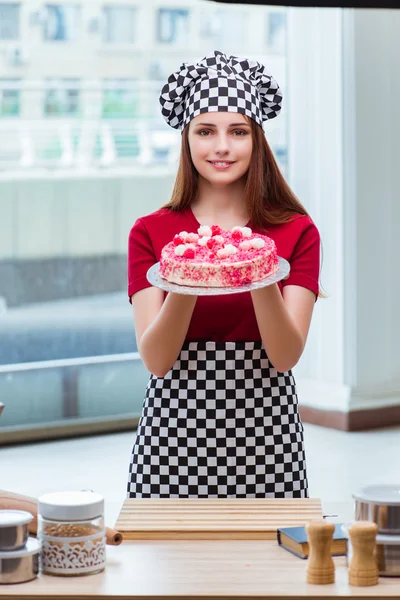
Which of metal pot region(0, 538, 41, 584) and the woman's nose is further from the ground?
the woman's nose

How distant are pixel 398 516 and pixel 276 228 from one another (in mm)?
895

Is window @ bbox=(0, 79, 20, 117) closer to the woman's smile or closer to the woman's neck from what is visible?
the woman's neck

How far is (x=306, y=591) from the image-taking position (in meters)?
1.49

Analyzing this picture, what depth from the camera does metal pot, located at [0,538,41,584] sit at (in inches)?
60.1

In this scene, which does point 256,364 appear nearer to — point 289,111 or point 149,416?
point 149,416

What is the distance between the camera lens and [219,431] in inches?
87.5

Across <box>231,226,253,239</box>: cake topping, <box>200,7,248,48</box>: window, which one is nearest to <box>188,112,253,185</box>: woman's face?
<box>231,226,253,239</box>: cake topping

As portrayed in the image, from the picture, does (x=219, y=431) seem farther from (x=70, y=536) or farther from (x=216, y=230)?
(x=70, y=536)

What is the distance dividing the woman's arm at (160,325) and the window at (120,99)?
427cm

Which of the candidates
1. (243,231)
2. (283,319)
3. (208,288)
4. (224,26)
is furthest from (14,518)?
(224,26)

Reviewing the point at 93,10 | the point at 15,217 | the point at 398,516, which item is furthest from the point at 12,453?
the point at 398,516

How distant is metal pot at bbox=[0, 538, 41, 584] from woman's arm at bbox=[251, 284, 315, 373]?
0.72 meters

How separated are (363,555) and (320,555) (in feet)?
0.20

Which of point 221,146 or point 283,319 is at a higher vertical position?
point 221,146
